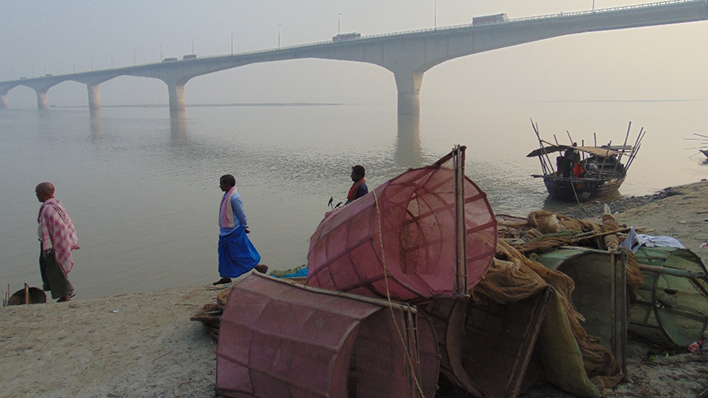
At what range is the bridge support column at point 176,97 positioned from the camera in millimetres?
74375

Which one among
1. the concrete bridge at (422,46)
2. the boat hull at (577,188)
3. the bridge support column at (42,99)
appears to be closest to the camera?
the boat hull at (577,188)

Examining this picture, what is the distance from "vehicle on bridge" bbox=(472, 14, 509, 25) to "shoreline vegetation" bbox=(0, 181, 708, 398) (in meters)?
44.7

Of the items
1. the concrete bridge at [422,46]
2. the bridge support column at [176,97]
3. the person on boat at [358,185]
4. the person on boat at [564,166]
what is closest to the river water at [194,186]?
the person on boat at [564,166]

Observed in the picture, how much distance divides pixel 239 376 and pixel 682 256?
3.95m

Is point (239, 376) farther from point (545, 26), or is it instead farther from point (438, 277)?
point (545, 26)

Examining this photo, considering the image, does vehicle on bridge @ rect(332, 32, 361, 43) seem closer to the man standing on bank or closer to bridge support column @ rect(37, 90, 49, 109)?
the man standing on bank

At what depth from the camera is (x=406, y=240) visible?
4.05 metres

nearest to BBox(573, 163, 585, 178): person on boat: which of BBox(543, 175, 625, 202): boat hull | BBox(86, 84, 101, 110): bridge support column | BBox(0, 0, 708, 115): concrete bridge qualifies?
BBox(543, 175, 625, 202): boat hull

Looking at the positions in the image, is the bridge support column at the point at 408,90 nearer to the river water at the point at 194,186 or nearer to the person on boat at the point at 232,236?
the river water at the point at 194,186

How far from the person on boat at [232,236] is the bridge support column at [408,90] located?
157 feet

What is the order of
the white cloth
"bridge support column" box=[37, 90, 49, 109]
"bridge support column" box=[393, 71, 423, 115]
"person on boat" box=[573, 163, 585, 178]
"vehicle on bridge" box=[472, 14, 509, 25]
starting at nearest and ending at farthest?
the white cloth < "person on boat" box=[573, 163, 585, 178] < "vehicle on bridge" box=[472, 14, 509, 25] < "bridge support column" box=[393, 71, 423, 115] < "bridge support column" box=[37, 90, 49, 109]

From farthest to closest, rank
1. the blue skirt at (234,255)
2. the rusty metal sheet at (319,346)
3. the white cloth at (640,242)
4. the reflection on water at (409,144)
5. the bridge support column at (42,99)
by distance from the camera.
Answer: the bridge support column at (42,99), the reflection on water at (409,144), the blue skirt at (234,255), the white cloth at (640,242), the rusty metal sheet at (319,346)

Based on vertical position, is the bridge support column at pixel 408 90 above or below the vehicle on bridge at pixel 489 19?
below

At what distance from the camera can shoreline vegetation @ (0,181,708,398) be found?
3797 millimetres
